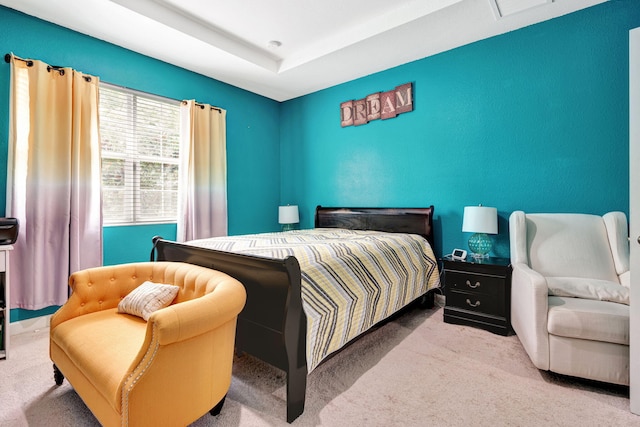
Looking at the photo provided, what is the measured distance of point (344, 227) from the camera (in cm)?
409

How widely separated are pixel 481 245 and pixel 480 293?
473 millimetres

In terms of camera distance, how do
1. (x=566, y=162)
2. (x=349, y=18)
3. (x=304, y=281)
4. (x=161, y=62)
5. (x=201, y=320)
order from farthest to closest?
(x=161, y=62) → (x=349, y=18) → (x=566, y=162) → (x=304, y=281) → (x=201, y=320)

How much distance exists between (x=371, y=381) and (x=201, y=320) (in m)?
1.21

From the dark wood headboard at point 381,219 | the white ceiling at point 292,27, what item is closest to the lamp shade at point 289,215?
the dark wood headboard at point 381,219

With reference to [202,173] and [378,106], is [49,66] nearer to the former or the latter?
[202,173]

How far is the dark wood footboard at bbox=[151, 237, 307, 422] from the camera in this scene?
5.05ft

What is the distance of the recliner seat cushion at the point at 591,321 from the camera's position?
1.72m

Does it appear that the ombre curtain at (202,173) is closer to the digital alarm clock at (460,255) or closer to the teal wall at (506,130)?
the teal wall at (506,130)

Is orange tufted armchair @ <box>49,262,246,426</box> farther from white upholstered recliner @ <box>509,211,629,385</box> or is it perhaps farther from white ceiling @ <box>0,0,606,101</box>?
white ceiling @ <box>0,0,606,101</box>

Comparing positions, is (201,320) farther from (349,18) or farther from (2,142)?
(349,18)

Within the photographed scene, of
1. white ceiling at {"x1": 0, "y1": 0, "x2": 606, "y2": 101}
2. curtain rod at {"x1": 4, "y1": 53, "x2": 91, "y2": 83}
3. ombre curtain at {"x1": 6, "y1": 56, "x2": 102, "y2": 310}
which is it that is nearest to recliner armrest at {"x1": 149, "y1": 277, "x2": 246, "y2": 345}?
ombre curtain at {"x1": 6, "y1": 56, "x2": 102, "y2": 310}

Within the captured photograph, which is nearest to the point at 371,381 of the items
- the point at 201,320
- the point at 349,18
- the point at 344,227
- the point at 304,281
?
the point at 304,281

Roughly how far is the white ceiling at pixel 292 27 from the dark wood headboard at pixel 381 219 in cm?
174

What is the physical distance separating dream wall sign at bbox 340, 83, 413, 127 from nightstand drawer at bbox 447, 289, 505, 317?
214 centimetres
